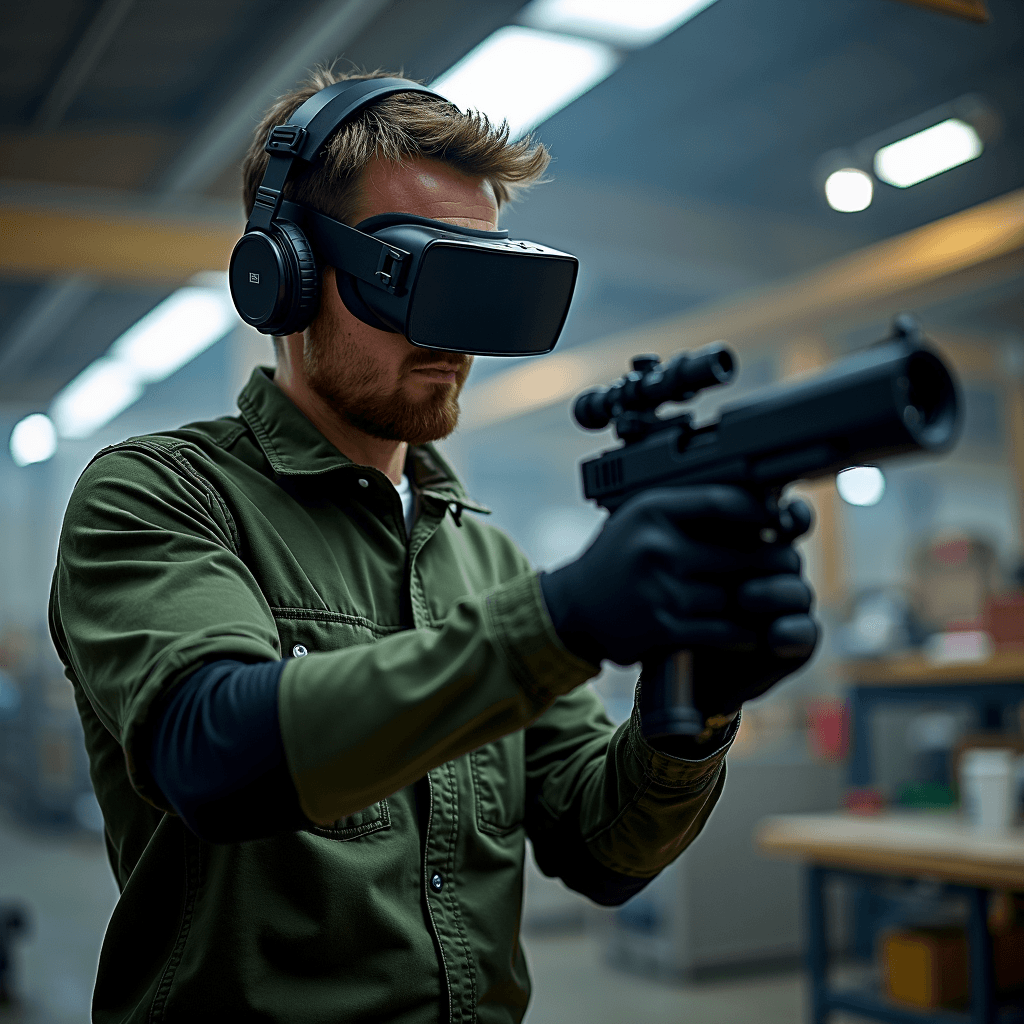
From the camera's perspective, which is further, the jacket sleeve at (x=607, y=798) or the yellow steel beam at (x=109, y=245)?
the yellow steel beam at (x=109, y=245)

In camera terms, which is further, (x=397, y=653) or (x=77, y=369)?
(x=77, y=369)

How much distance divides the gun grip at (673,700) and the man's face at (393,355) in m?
0.45

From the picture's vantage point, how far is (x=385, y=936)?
3.33ft

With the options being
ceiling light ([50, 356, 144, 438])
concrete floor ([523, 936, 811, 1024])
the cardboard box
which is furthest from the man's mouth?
ceiling light ([50, 356, 144, 438])

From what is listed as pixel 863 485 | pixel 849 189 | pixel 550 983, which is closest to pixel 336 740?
pixel 550 983

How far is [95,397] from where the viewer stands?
6.72 meters

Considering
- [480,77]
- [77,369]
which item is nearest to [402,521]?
[480,77]

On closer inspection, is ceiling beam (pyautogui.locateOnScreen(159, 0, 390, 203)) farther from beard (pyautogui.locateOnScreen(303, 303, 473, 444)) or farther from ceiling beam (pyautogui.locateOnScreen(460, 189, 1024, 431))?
beard (pyautogui.locateOnScreen(303, 303, 473, 444))

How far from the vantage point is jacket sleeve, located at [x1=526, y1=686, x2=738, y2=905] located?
3.52 ft

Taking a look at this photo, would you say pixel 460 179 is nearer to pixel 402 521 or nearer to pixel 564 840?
pixel 402 521

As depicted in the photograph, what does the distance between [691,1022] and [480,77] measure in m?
3.41

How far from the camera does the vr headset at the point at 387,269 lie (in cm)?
102

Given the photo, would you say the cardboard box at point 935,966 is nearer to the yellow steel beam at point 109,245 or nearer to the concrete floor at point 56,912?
the concrete floor at point 56,912

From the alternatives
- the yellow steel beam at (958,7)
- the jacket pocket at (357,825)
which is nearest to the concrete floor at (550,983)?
the jacket pocket at (357,825)
